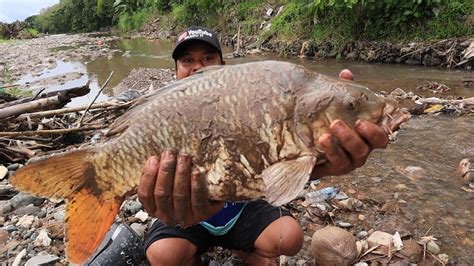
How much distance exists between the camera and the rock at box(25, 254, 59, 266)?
2.62m

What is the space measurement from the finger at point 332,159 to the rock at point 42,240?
6.57 ft

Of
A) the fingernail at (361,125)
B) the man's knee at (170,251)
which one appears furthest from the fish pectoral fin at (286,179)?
the man's knee at (170,251)

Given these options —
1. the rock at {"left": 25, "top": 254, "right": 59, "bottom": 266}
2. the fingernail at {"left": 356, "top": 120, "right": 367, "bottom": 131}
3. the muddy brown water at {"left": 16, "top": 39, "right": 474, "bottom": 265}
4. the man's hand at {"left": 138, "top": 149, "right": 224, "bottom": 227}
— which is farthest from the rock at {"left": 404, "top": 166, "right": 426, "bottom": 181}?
the rock at {"left": 25, "top": 254, "right": 59, "bottom": 266}

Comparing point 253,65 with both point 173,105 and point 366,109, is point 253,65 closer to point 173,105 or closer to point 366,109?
point 173,105

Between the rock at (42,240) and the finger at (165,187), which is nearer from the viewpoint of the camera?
the finger at (165,187)

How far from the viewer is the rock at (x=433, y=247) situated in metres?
2.75

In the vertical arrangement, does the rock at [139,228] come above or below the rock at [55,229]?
below

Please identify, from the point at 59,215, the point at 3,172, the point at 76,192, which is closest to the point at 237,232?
the point at 76,192

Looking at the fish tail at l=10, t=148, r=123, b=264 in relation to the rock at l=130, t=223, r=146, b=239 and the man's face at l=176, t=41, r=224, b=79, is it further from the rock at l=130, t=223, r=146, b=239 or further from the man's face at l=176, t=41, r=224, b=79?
the man's face at l=176, t=41, r=224, b=79

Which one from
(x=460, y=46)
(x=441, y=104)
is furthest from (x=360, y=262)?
(x=460, y=46)

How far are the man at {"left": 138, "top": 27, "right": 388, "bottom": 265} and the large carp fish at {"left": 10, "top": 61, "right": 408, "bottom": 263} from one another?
7cm

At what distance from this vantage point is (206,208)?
2029mm

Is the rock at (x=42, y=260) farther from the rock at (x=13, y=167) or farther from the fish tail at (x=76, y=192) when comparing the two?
the rock at (x=13, y=167)

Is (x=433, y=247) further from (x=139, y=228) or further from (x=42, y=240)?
(x=42, y=240)
